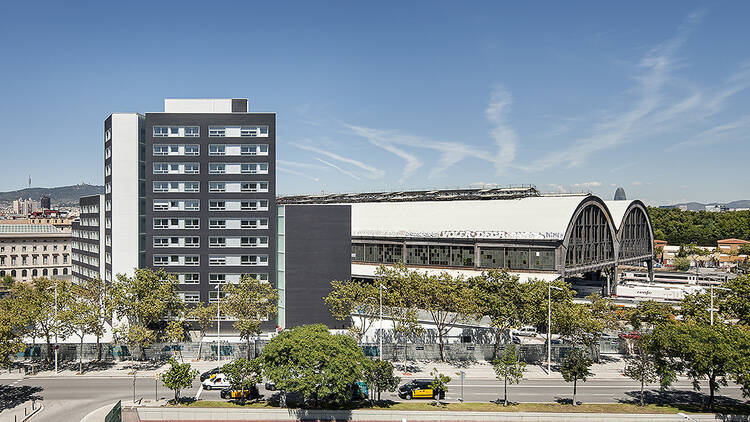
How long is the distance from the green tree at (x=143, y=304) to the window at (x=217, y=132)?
22.9 meters

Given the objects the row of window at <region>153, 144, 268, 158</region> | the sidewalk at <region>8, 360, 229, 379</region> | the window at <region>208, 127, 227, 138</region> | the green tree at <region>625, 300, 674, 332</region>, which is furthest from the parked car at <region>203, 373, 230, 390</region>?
the green tree at <region>625, 300, 674, 332</region>

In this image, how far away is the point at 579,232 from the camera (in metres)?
90.8

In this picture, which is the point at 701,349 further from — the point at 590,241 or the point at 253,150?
the point at 253,150

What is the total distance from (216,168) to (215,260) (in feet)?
46.5

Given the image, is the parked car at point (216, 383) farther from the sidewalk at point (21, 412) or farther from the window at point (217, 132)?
the window at point (217, 132)

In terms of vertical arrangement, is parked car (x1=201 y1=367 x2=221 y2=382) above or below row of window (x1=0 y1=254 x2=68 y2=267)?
below

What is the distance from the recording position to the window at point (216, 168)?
251ft

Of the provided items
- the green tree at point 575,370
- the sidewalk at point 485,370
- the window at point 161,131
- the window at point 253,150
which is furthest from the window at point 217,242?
the green tree at point 575,370

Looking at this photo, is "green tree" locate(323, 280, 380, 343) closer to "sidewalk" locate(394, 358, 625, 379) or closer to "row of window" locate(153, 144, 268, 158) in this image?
"sidewalk" locate(394, 358, 625, 379)

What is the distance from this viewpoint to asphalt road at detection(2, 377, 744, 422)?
156 feet

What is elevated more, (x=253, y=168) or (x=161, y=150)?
(x=161, y=150)

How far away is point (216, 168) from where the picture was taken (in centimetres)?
7656

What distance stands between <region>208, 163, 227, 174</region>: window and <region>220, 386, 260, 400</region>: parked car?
125 feet

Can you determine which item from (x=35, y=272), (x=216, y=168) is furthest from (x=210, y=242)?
(x=35, y=272)
